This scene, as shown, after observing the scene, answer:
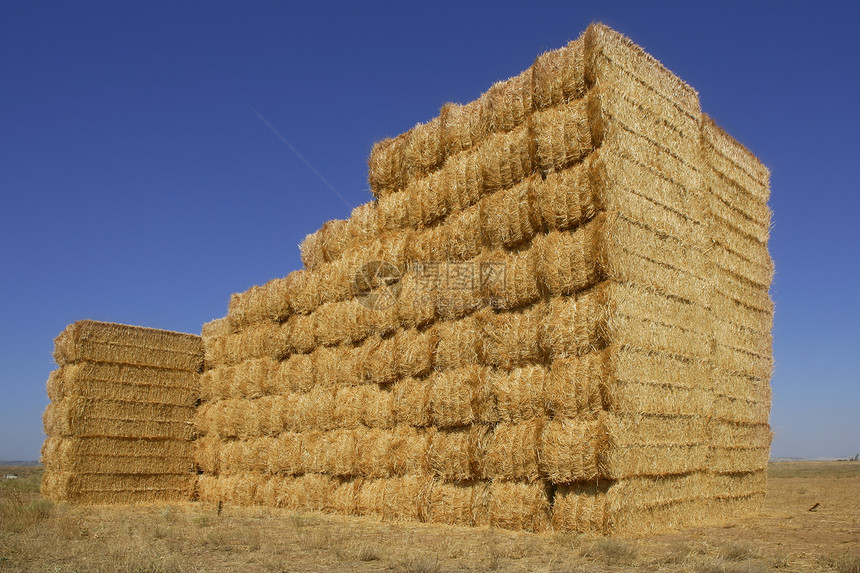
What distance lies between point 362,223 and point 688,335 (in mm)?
6114

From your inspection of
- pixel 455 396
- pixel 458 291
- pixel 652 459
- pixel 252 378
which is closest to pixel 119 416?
pixel 252 378

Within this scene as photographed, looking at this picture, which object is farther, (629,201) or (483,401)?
(483,401)

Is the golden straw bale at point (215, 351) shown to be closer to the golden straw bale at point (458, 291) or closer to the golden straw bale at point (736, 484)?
the golden straw bale at point (458, 291)

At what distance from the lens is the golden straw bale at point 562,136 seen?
9367 mm

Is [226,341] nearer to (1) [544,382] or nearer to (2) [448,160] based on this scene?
(2) [448,160]

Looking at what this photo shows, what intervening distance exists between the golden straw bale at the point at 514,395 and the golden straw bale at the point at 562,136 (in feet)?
9.00

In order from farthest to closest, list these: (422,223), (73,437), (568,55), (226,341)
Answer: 1. (226,341)
2. (73,437)
3. (422,223)
4. (568,55)

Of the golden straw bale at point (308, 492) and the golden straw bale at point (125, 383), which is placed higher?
the golden straw bale at point (125, 383)

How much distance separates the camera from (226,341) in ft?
54.9

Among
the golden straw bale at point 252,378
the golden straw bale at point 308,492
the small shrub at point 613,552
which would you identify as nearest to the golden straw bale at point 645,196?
the small shrub at point 613,552

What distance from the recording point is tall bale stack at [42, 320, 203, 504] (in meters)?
15.6

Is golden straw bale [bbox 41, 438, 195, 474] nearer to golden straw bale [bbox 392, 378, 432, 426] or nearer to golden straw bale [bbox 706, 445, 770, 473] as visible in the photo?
golden straw bale [bbox 392, 378, 432, 426]

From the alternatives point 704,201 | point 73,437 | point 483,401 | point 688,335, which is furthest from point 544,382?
point 73,437

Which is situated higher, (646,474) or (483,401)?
(483,401)
